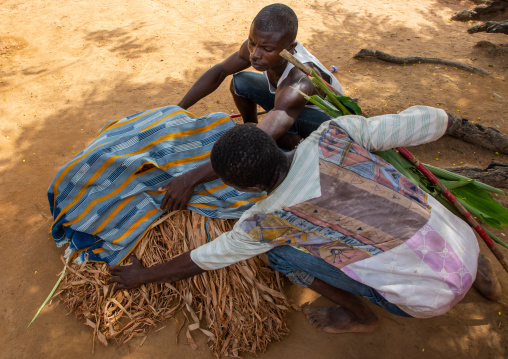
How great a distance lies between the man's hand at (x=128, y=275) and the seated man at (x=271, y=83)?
356mm

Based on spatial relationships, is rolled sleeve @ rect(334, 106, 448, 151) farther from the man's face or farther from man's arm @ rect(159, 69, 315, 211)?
the man's face

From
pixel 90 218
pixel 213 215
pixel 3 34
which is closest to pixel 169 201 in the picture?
pixel 213 215

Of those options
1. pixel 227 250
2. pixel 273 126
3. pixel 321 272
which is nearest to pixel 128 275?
pixel 227 250

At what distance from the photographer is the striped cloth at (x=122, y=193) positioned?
192 cm

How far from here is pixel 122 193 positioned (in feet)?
6.32

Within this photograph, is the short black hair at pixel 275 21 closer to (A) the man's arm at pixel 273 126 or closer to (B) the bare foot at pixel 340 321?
(A) the man's arm at pixel 273 126

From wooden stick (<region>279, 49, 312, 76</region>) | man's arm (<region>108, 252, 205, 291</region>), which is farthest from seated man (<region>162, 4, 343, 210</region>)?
man's arm (<region>108, 252, 205, 291</region>)

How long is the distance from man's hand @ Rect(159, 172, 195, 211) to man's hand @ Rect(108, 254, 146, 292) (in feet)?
1.12

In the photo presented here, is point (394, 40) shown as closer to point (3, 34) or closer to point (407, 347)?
point (407, 347)

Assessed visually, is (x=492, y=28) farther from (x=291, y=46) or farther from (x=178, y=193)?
(x=178, y=193)

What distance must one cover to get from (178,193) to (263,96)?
116 cm

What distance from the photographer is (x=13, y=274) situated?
2.06m

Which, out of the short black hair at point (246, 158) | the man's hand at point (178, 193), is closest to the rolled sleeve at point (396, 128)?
the short black hair at point (246, 158)

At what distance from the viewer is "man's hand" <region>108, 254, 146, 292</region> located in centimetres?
183
